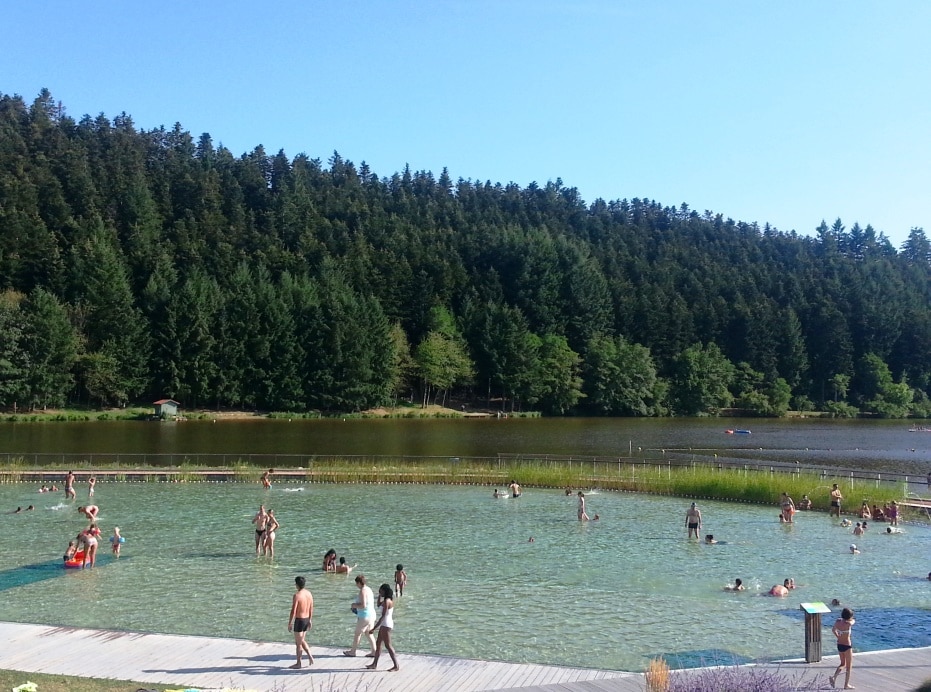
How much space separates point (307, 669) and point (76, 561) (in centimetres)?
1331

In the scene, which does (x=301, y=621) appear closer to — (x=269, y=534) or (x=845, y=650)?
(x=845, y=650)

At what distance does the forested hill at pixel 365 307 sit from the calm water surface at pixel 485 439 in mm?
13221

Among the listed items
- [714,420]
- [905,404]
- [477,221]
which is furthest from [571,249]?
[905,404]

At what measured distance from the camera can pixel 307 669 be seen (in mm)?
14914

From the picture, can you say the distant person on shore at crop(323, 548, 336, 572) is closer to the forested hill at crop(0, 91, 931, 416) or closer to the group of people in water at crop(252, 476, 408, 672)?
the group of people in water at crop(252, 476, 408, 672)

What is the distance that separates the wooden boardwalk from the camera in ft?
45.5

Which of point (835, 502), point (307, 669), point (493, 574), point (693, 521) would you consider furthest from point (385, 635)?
point (835, 502)

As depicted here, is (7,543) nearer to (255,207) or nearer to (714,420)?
(714,420)

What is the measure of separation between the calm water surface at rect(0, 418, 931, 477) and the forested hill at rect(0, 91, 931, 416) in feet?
43.4

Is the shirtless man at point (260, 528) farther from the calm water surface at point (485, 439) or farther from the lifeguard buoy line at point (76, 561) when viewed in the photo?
the calm water surface at point (485, 439)

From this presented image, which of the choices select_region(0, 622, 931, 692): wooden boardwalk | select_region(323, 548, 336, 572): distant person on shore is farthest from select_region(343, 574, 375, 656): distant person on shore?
select_region(323, 548, 336, 572): distant person on shore

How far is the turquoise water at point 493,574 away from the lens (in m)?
18.5

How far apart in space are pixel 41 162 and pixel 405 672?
154 meters

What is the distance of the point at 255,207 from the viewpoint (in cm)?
15988
